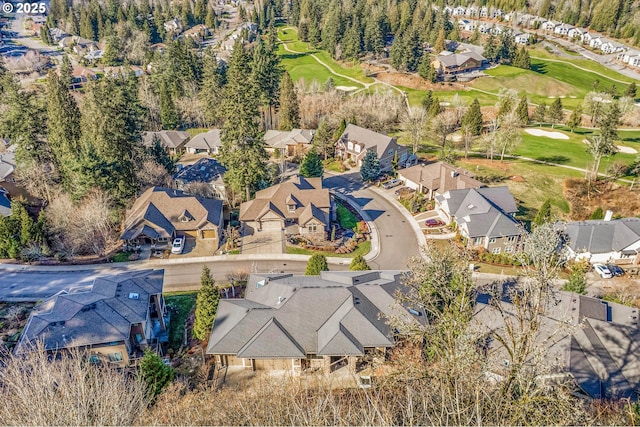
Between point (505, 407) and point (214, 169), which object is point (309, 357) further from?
point (214, 169)

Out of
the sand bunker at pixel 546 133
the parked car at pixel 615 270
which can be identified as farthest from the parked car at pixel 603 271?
the sand bunker at pixel 546 133

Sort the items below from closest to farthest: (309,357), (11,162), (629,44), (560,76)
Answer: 1. (309,357)
2. (11,162)
3. (560,76)
4. (629,44)

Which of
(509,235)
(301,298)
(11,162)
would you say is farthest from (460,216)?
(11,162)

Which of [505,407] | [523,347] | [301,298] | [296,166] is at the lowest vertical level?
[296,166]

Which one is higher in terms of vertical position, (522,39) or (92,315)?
(522,39)

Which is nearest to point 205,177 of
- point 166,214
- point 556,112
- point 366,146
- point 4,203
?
point 166,214

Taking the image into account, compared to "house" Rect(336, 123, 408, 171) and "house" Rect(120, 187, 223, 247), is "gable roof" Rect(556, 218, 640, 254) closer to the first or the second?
"house" Rect(336, 123, 408, 171)

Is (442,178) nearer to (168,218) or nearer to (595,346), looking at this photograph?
(595,346)
